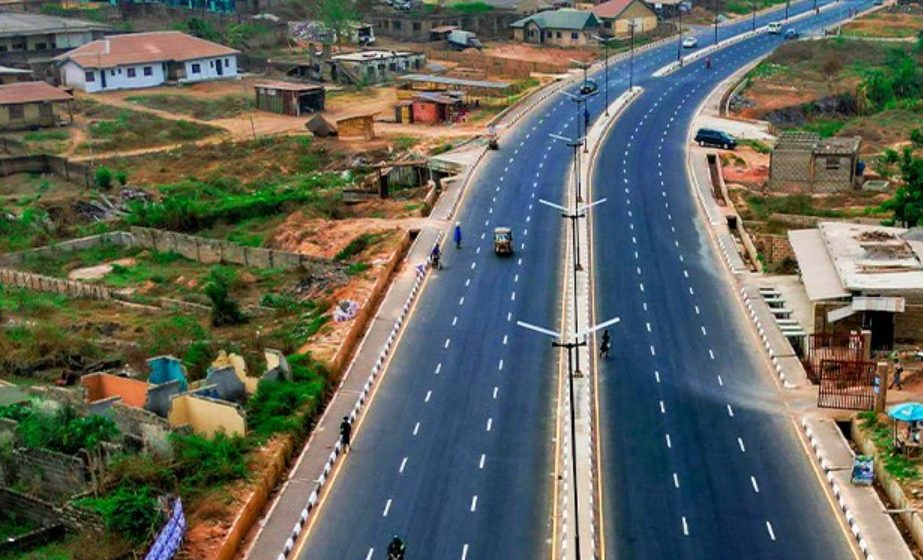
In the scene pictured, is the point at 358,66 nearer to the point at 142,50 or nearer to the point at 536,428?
the point at 142,50

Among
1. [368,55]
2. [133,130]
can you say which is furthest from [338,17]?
[133,130]

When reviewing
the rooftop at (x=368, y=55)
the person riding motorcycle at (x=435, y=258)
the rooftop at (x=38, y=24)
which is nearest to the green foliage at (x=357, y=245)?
the person riding motorcycle at (x=435, y=258)

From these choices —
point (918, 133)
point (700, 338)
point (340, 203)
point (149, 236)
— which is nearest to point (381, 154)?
point (340, 203)

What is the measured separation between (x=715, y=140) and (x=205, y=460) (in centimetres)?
6620

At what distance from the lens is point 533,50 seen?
6555 inches

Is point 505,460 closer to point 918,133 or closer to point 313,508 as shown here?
point 313,508

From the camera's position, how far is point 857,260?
217 feet

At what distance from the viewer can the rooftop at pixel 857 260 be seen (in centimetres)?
6266

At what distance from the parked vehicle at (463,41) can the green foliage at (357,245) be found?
8745 cm

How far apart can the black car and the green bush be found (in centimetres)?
4613

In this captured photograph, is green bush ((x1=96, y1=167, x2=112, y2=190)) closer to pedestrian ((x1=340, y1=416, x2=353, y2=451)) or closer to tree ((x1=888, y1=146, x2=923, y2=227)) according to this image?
pedestrian ((x1=340, y1=416, x2=353, y2=451))

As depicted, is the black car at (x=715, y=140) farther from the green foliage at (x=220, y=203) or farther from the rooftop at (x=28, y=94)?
the rooftop at (x=28, y=94)

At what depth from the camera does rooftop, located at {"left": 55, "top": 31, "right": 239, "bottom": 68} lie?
140 metres

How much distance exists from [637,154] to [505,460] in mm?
56016
